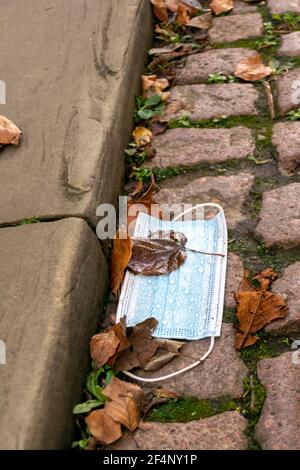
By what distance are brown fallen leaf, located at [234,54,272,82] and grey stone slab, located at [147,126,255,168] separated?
1.07ft

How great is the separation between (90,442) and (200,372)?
1.03 feet

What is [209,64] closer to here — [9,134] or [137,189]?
[137,189]

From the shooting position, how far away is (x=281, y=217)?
6.56 ft

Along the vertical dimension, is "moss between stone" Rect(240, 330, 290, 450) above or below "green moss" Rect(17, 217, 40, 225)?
below

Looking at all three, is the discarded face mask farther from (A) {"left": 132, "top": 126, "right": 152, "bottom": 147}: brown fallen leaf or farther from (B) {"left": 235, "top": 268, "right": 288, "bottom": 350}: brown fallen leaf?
(A) {"left": 132, "top": 126, "right": 152, "bottom": 147}: brown fallen leaf

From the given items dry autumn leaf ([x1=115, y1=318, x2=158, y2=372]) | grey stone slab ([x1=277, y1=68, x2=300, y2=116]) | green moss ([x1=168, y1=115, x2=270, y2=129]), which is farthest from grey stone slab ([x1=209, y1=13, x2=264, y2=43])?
dry autumn leaf ([x1=115, y1=318, x2=158, y2=372])

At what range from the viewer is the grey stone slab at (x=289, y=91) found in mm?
2428

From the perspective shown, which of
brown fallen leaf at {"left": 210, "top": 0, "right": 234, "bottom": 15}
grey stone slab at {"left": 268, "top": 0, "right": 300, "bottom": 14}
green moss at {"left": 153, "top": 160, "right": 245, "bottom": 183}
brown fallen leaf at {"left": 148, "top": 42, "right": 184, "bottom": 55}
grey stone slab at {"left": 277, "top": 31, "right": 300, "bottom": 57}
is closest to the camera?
green moss at {"left": 153, "top": 160, "right": 245, "bottom": 183}

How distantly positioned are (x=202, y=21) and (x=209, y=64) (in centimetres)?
34

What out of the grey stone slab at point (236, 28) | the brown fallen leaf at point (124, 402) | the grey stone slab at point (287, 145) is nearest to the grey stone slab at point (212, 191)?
the grey stone slab at point (287, 145)

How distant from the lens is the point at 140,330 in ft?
5.77

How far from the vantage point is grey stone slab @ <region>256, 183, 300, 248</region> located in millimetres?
1933

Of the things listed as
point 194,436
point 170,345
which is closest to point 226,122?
point 170,345

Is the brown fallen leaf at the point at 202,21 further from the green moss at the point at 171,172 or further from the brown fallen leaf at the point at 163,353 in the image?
the brown fallen leaf at the point at 163,353
